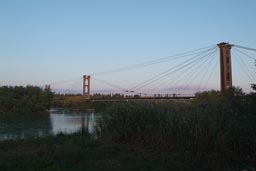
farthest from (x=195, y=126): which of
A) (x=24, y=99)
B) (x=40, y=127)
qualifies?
(x=24, y=99)

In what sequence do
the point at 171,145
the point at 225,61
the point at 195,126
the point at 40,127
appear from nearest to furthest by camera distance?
the point at 195,126
the point at 171,145
the point at 40,127
the point at 225,61

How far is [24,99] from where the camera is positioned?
5000 centimetres

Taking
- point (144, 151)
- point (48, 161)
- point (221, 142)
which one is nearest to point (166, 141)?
point (144, 151)

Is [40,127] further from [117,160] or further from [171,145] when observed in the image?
[117,160]

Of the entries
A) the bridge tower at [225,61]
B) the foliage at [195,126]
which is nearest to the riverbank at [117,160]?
the foliage at [195,126]

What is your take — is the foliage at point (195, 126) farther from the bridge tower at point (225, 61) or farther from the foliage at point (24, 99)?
the foliage at point (24, 99)

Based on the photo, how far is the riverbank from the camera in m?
6.18

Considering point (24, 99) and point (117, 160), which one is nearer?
point (117, 160)

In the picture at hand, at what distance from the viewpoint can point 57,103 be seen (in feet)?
178

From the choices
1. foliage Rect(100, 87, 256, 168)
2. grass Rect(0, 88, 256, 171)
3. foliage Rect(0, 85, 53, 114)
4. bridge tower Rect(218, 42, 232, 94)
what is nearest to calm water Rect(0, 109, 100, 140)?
foliage Rect(100, 87, 256, 168)

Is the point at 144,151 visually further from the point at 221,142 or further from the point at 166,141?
the point at 221,142

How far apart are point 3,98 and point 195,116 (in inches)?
1807

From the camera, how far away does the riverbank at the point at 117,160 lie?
6180mm

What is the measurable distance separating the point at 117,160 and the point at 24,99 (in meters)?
45.4
